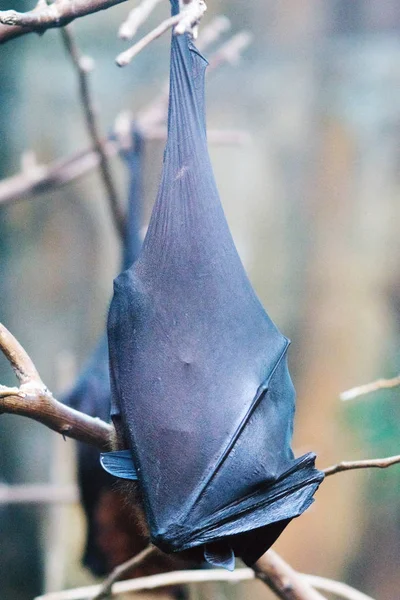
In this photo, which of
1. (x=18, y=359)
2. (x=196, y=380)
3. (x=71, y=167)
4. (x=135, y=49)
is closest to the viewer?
(x=135, y=49)

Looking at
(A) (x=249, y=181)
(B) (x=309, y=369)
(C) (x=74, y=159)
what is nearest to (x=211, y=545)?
(C) (x=74, y=159)

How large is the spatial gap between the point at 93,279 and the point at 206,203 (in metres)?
3.03

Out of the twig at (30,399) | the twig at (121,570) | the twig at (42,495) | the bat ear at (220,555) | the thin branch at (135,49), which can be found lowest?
the twig at (42,495)

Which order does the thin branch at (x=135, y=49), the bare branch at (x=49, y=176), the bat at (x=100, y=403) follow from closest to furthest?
the thin branch at (x=135, y=49) → the bat at (x=100, y=403) → the bare branch at (x=49, y=176)

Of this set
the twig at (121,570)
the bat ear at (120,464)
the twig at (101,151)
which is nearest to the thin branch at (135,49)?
the bat ear at (120,464)

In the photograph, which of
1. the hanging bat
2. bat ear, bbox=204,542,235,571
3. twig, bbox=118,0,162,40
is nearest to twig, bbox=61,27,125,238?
the hanging bat

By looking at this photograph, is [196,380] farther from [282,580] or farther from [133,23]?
[133,23]

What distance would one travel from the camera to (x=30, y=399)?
4.06ft

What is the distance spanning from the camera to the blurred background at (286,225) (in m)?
4.17

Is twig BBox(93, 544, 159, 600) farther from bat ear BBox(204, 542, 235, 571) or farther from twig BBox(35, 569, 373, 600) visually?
bat ear BBox(204, 542, 235, 571)

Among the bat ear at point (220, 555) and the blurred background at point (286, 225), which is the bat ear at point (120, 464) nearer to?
the bat ear at point (220, 555)

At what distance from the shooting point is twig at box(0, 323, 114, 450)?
1.22m

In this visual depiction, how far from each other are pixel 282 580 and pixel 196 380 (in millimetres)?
635

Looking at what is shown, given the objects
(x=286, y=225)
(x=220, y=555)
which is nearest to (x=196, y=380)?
(x=220, y=555)
